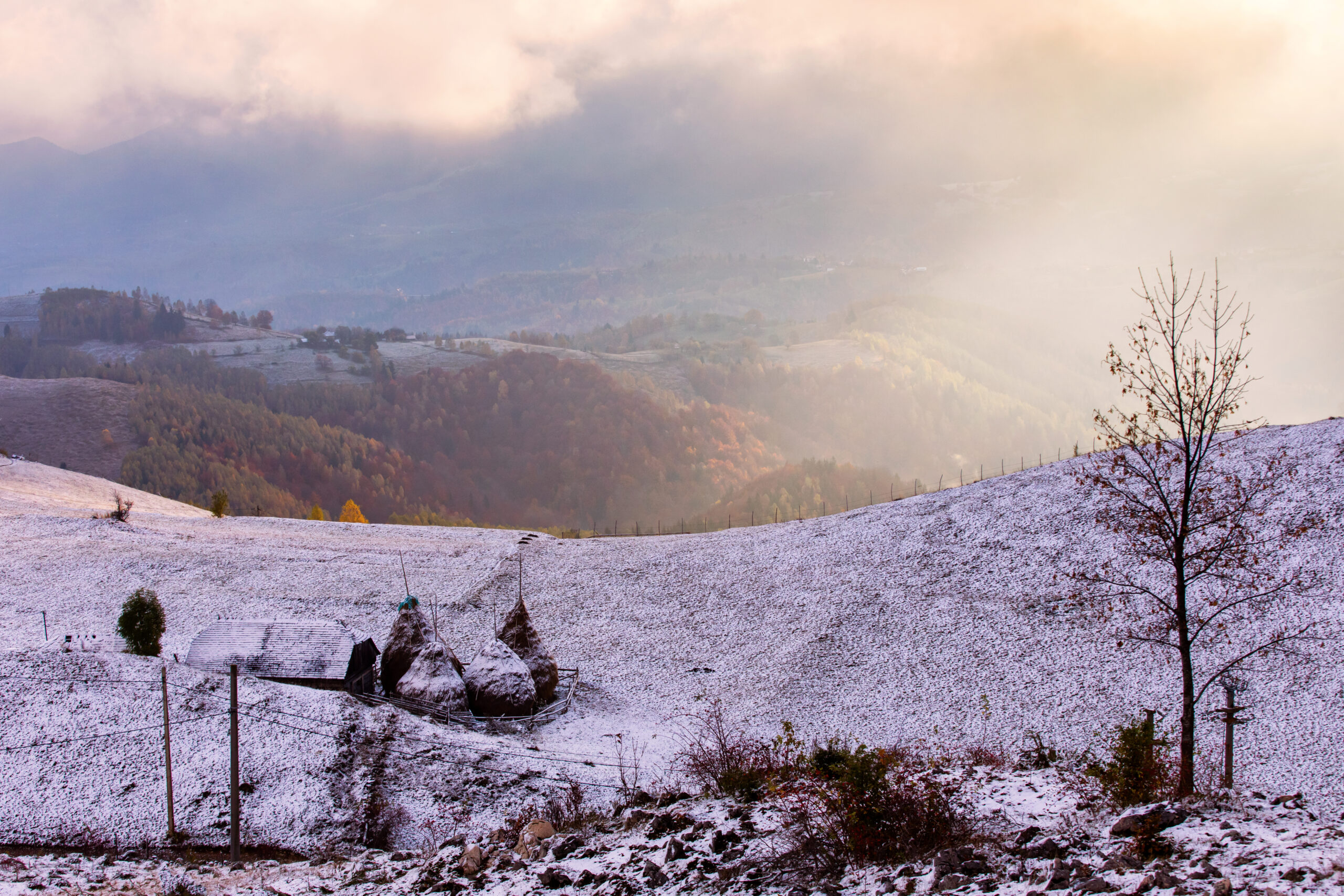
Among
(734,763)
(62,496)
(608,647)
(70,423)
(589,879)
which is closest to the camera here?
(589,879)

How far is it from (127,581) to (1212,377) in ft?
139

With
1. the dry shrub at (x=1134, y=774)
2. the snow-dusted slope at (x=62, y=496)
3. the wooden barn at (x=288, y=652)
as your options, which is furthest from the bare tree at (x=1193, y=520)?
the snow-dusted slope at (x=62, y=496)

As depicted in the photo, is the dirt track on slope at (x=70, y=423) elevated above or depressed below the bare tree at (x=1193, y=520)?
above

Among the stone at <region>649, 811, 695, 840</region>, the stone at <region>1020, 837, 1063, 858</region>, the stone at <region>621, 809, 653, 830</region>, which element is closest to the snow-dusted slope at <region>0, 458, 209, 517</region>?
the stone at <region>621, 809, 653, 830</region>

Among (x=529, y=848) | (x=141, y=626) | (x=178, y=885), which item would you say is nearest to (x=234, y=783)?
(x=178, y=885)

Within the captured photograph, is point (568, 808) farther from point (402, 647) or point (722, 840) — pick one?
point (402, 647)

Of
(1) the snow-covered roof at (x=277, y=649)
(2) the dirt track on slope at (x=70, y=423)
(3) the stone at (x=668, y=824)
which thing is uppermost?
(2) the dirt track on slope at (x=70, y=423)

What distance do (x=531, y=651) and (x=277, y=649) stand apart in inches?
320

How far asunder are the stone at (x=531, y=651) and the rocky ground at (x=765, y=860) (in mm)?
9060

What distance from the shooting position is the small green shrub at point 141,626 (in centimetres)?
2725

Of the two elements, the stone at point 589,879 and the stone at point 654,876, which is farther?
the stone at point 589,879

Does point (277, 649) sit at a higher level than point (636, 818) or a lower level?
higher

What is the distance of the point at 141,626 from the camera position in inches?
1075

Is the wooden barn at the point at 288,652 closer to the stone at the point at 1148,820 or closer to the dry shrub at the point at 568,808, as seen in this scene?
the dry shrub at the point at 568,808
